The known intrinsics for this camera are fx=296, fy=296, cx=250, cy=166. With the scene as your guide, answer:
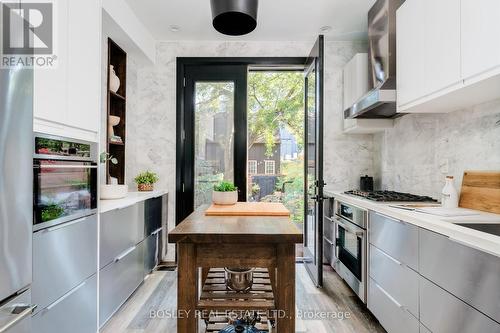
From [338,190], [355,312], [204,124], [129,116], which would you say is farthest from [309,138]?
[129,116]

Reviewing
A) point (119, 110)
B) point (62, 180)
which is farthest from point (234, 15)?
point (119, 110)

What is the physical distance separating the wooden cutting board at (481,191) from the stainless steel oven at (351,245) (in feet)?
2.29

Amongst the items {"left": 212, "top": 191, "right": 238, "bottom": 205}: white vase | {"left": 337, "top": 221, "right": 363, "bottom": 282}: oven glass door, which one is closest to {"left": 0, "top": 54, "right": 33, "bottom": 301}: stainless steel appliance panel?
{"left": 212, "top": 191, "right": 238, "bottom": 205}: white vase

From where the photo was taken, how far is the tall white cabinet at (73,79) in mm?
1560

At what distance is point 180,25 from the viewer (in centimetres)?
337

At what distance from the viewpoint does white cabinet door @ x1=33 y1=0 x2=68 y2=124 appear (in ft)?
4.94

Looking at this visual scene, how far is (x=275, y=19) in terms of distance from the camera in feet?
10.6

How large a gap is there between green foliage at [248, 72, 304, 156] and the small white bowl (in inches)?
137

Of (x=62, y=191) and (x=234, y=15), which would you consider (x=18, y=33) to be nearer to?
(x=62, y=191)

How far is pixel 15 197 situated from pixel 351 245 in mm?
2509

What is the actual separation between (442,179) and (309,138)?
4.68 feet

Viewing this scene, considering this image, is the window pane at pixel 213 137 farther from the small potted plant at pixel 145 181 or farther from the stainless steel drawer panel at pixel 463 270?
the stainless steel drawer panel at pixel 463 270

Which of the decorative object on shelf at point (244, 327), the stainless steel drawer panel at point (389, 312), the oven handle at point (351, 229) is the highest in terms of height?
the oven handle at point (351, 229)

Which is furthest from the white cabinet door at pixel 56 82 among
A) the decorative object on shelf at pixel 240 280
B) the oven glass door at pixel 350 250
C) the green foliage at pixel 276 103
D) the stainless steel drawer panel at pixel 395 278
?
the green foliage at pixel 276 103
